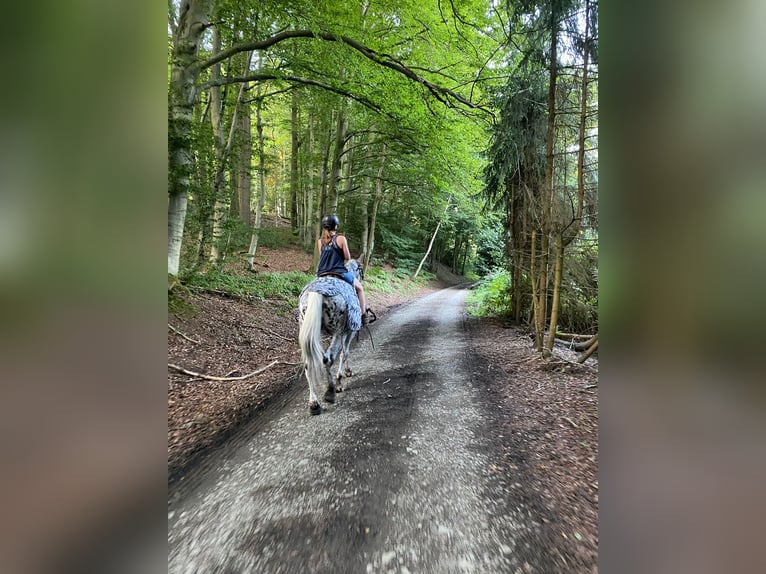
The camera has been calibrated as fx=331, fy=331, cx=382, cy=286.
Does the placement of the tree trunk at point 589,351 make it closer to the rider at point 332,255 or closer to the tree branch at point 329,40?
the rider at point 332,255

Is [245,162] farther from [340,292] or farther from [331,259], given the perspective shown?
[340,292]

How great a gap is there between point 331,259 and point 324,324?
0.99 metres

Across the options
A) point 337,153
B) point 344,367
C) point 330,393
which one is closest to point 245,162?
point 337,153

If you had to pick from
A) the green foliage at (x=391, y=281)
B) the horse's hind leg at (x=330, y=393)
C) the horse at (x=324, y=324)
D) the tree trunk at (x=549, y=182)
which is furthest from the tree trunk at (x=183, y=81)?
the green foliage at (x=391, y=281)

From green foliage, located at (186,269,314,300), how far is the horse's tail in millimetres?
4393

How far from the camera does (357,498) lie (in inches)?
92.1

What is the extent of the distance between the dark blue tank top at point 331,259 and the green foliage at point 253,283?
3811 mm
